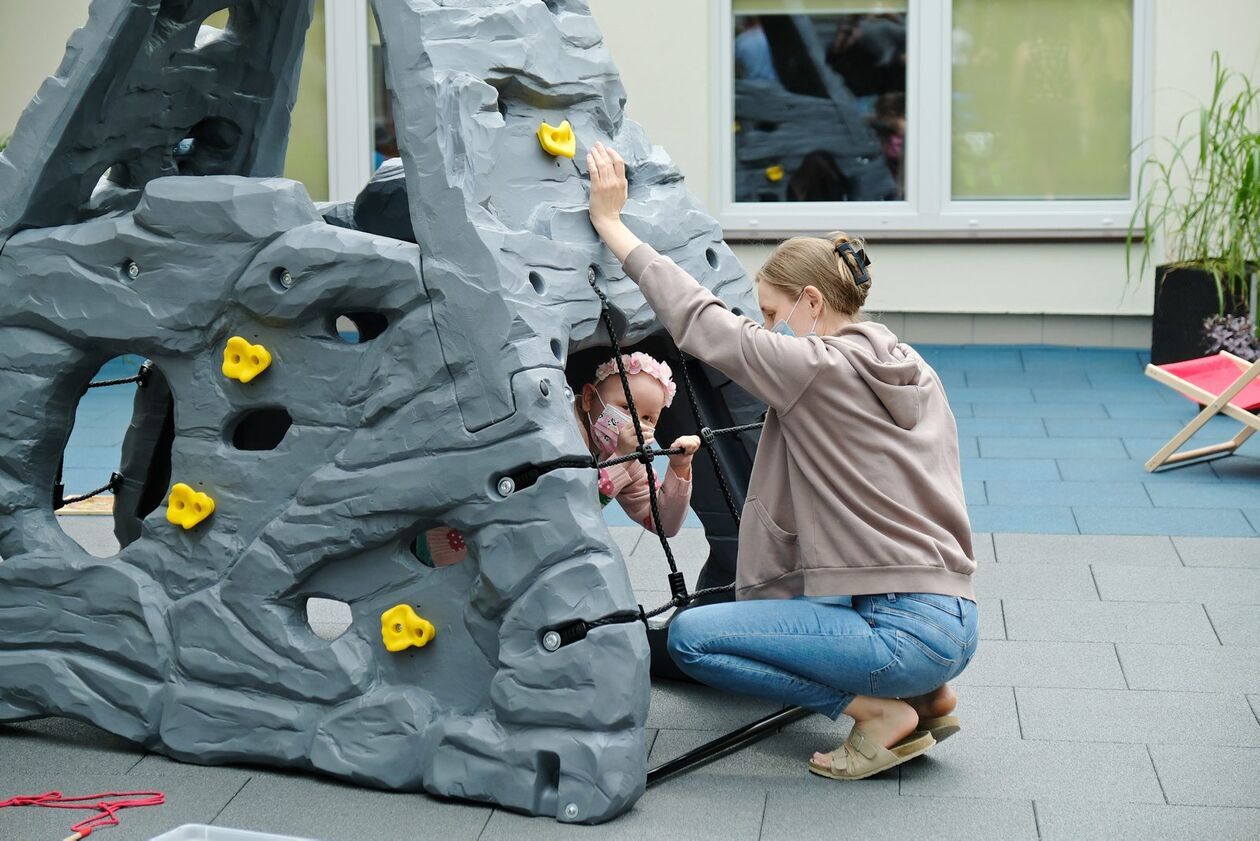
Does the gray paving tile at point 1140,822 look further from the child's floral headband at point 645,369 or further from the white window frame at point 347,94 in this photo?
the white window frame at point 347,94

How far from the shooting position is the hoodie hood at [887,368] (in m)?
3.57

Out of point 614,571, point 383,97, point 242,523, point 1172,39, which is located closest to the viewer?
point 614,571

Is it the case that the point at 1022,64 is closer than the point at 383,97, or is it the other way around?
the point at 1022,64

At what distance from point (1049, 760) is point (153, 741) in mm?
2188

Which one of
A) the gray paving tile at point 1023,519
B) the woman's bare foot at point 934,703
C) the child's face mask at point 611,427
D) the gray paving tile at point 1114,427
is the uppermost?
the child's face mask at point 611,427

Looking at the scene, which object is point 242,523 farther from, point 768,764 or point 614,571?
point 768,764

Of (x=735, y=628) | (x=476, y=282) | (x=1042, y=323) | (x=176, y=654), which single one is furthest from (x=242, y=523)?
(x=1042, y=323)

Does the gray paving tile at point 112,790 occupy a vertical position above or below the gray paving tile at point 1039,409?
above

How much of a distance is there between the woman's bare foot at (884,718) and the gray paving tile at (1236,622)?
1504mm

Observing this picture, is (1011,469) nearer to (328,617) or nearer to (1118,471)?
(1118,471)

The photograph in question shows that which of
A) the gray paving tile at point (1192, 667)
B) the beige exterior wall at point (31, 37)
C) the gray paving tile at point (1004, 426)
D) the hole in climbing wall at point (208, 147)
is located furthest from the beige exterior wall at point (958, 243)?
the hole in climbing wall at point (208, 147)

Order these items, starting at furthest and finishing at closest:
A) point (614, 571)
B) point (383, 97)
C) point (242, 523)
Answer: point (383, 97)
point (242, 523)
point (614, 571)

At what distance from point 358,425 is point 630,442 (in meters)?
0.82

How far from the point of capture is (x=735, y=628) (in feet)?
12.2
